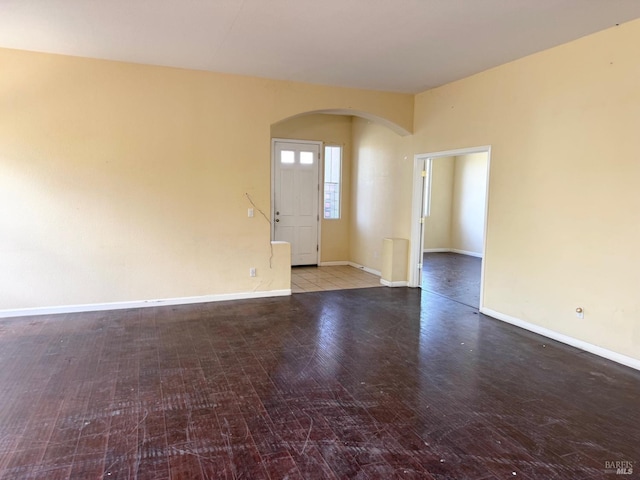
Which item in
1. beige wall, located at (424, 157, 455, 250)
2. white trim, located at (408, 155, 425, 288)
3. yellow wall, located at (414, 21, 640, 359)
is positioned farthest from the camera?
beige wall, located at (424, 157, 455, 250)

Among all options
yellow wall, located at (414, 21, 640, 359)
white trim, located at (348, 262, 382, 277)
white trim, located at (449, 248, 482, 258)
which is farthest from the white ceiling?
white trim, located at (449, 248, 482, 258)

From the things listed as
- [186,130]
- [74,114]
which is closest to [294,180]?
[186,130]

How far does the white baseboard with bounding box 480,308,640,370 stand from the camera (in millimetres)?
3573

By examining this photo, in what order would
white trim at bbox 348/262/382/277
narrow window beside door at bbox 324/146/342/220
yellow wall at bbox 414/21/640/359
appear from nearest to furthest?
yellow wall at bbox 414/21/640/359, white trim at bbox 348/262/382/277, narrow window beside door at bbox 324/146/342/220

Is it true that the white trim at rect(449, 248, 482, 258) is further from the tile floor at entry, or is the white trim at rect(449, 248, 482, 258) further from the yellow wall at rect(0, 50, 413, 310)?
the yellow wall at rect(0, 50, 413, 310)

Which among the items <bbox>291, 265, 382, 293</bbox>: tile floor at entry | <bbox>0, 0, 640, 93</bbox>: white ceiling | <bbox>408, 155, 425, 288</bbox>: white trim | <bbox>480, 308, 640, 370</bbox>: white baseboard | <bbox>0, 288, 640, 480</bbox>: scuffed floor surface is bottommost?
<bbox>0, 288, 640, 480</bbox>: scuffed floor surface

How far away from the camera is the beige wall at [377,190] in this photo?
261 inches

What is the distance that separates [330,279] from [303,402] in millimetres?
4233

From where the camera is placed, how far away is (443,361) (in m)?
3.60

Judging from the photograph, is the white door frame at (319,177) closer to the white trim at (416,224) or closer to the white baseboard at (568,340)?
the white trim at (416,224)

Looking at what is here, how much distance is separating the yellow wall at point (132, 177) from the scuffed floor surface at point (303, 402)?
0.70m

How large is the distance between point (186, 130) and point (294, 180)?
9.59 ft

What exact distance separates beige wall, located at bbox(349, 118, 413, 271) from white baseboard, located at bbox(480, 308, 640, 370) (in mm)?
2080

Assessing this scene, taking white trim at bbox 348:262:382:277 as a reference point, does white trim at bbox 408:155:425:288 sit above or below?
above
